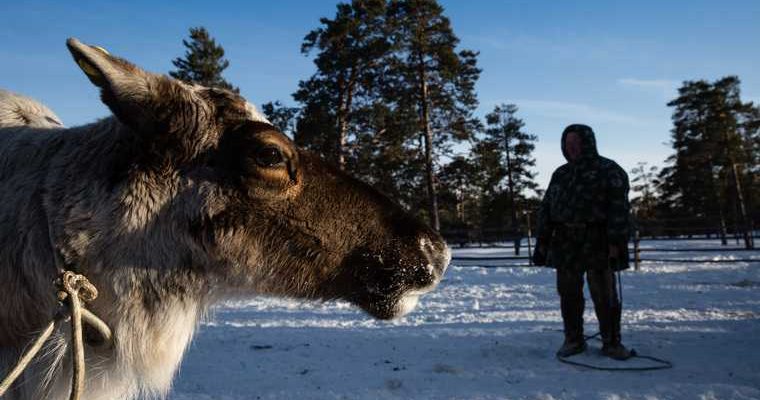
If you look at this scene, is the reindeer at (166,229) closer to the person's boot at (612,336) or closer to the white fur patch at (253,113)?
the white fur patch at (253,113)

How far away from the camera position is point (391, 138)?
922 inches

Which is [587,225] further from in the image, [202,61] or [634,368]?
[202,61]

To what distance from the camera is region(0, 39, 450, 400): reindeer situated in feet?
5.26

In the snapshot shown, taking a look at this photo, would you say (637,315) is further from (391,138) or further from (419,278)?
(391,138)

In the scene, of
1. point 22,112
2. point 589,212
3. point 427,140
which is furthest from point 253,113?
point 427,140

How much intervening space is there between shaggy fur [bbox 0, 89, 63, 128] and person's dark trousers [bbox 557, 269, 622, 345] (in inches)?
198

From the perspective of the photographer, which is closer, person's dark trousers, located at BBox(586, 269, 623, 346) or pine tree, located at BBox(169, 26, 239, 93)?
person's dark trousers, located at BBox(586, 269, 623, 346)

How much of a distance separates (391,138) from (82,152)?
71.9 ft

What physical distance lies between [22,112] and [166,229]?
1275mm

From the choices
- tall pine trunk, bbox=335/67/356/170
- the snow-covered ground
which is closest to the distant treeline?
tall pine trunk, bbox=335/67/356/170

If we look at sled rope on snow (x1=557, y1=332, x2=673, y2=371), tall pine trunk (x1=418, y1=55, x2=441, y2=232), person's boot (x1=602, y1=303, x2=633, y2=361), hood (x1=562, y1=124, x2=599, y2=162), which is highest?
tall pine trunk (x1=418, y1=55, x2=441, y2=232)

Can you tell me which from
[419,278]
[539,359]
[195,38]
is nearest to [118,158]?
[419,278]

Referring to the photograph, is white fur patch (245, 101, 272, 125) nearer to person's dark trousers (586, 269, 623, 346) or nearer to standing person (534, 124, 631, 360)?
standing person (534, 124, 631, 360)

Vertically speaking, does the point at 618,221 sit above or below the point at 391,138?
below
